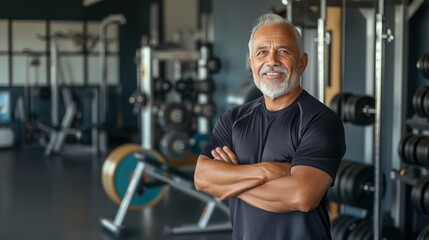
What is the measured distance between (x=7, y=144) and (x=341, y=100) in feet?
21.2

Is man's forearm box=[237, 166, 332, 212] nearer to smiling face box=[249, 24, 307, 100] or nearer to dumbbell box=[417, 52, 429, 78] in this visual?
smiling face box=[249, 24, 307, 100]

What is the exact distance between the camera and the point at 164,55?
6625mm

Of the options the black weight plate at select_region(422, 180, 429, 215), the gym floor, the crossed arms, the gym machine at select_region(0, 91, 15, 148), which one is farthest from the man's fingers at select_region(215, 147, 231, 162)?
the gym machine at select_region(0, 91, 15, 148)

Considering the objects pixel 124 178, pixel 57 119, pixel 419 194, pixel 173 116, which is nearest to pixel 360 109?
pixel 419 194

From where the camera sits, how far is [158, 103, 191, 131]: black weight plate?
5824 mm

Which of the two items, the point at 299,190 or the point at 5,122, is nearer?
the point at 299,190

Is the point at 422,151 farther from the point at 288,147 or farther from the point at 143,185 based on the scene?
the point at 143,185

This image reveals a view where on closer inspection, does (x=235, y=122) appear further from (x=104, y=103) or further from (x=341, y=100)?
(x=104, y=103)

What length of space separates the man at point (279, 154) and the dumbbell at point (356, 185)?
1.49 meters

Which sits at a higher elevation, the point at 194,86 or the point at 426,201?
the point at 194,86

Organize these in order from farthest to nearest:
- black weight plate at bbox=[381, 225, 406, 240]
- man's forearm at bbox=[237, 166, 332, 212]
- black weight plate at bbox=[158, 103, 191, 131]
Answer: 1. black weight plate at bbox=[158, 103, 191, 131]
2. black weight plate at bbox=[381, 225, 406, 240]
3. man's forearm at bbox=[237, 166, 332, 212]

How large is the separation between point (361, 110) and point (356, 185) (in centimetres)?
32

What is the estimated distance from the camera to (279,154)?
1.38 metres

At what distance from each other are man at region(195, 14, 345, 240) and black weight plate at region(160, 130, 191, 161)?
4.24 m
